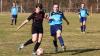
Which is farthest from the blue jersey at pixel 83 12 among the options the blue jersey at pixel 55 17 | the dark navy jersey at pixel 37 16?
the dark navy jersey at pixel 37 16

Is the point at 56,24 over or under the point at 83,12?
over

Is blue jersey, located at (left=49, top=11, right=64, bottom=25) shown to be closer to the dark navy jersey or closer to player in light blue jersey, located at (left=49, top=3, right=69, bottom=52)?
player in light blue jersey, located at (left=49, top=3, right=69, bottom=52)

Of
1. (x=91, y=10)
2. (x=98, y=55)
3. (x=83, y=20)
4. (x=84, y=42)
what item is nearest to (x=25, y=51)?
(x=98, y=55)

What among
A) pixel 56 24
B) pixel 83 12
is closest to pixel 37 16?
pixel 56 24

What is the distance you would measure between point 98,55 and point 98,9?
55673 mm

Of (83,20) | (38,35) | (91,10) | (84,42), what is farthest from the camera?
(91,10)

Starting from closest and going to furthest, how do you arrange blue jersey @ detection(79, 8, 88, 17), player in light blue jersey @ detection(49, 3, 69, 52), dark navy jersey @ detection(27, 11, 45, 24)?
1. dark navy jersey @ detection(27, 11, 45, 24)
2. player in light blue jersey @ detection(49, 3, 69, 52)
3. blue jersey @ detection(79, 8, 88, 17)

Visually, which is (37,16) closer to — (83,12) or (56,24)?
(56,24)

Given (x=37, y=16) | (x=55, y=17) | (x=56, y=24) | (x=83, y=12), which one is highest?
(x=37, y=16)

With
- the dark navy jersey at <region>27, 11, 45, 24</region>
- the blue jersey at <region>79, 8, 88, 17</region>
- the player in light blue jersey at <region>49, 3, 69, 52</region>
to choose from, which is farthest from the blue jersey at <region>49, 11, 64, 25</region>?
the blue jersey at <region>79, 8, 88, 17</region>

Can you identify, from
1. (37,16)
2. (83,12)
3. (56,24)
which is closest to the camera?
(37,16)

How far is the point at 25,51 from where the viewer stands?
52.6ft

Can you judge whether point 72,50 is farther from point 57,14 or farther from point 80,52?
point 57,14

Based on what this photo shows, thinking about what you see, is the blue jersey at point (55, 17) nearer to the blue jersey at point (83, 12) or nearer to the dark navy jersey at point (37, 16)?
the dark navy jersey at point (37, 16)
